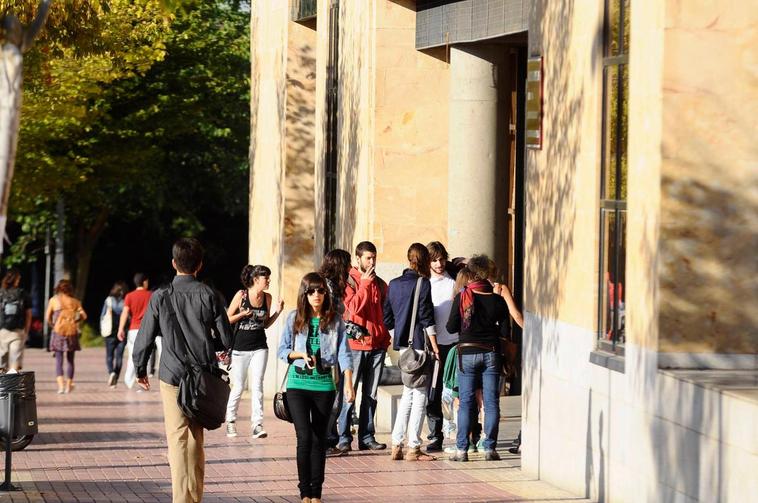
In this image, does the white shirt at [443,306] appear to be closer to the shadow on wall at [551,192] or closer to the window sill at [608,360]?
the shadow on wall at [551,192]

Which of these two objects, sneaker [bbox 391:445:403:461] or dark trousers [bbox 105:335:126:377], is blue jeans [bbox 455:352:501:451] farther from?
dark trousers [bbox 105:335:126:377]

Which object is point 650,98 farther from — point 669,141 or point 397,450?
point 397,450

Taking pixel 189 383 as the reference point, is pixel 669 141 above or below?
above

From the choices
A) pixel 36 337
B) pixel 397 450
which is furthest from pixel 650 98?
pixel 36 337

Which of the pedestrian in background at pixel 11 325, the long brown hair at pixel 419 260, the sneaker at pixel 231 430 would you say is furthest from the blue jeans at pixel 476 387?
the pedestrian in background at pixel 11 325

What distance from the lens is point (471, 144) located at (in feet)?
55.6

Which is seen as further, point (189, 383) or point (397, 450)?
point (397, 450)

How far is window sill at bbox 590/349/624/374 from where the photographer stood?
9988 millimetres

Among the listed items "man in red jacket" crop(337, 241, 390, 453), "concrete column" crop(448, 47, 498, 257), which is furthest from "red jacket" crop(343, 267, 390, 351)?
"concrete column" crop(448, 47, 498, 257)

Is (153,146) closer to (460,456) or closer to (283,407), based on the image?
(460,456)

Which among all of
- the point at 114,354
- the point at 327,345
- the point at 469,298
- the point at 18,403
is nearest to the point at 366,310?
the point at 469,298

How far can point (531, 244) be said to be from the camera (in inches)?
477

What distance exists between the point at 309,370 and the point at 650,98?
2.85m

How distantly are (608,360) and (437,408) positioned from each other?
3600 millimetres
